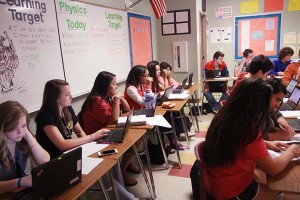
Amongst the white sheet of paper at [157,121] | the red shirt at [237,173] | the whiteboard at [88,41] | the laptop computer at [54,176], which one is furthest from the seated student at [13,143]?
the whiteboard at [88,41]

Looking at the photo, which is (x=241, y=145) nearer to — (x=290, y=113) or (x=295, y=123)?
(x=295, y=123)

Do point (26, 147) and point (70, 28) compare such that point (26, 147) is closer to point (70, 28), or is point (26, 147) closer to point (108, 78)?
point (108, 78)

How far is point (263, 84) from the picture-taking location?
127 centimetres

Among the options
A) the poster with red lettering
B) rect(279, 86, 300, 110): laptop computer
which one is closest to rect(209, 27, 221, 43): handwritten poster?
the poster with red lettering

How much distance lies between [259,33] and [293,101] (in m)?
4.39

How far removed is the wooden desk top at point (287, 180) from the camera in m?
1.16

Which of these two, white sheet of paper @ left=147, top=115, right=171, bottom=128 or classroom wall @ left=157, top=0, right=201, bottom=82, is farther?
classroom wall @ left=157, top=0, right=201, bottom=82

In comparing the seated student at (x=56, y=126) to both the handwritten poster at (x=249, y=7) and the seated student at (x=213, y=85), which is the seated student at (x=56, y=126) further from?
the handwritten poster at (x=249, y=7)

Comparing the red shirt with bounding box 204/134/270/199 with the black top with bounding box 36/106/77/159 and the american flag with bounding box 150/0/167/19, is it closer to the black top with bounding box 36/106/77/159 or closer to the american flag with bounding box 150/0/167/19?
the black top with bounding box 36/106/77/159

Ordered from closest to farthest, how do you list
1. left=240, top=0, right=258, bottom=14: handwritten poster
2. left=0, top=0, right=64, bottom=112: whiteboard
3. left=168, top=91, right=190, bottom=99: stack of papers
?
left=0, top=0, right=64, bottom=112: whiteboard
left=168, top=91, right=190, bottom=99: stack of papers
left=240, top=0, right=258, bottom=14: handwritten poster

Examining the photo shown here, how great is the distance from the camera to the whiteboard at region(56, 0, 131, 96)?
2834 millimetres

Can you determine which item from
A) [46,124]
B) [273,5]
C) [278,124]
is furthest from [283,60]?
[46,124]

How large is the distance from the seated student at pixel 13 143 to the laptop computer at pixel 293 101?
230cm

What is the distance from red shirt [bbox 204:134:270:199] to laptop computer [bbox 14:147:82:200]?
2.25ft
